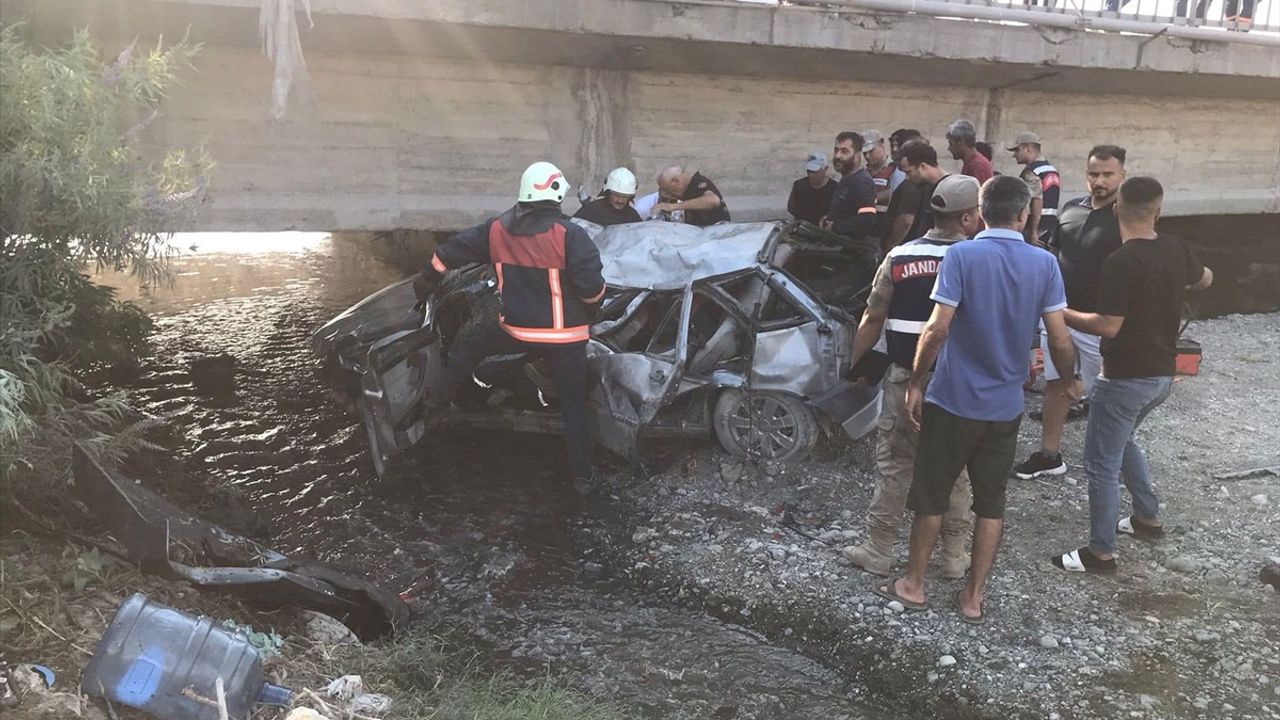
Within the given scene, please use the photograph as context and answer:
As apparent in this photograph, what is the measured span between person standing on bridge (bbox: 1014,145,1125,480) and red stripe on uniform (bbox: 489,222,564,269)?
262cm

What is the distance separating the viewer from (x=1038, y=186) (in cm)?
605

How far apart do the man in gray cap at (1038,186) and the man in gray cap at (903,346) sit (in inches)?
118

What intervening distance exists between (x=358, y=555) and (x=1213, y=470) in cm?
516

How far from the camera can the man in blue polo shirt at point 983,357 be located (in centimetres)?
312

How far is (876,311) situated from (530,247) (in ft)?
6.44

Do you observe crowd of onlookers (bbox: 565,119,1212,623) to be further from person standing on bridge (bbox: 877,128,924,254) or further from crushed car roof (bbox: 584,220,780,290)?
crushed car roof (bbox: 584,220,780,290)

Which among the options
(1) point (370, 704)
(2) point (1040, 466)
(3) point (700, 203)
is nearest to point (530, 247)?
(1) point (370, 704)

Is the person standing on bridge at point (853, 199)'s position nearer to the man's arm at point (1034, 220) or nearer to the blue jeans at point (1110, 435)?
the man's arm at point (1034, 220)

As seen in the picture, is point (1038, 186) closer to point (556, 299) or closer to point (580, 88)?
point (556, 299)

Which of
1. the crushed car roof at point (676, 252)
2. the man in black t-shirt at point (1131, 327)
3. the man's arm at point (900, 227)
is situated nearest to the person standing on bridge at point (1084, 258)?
the man in black t-shirt at point (1131, 327)

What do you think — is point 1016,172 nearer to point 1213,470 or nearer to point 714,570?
point 1213,470

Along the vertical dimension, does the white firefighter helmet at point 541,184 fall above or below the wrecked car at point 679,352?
above

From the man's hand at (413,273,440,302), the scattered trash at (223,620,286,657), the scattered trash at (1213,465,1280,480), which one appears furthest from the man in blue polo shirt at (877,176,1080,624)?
the man's hand at (413,273,440,302)

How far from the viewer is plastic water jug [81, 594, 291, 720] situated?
235 centimetres
